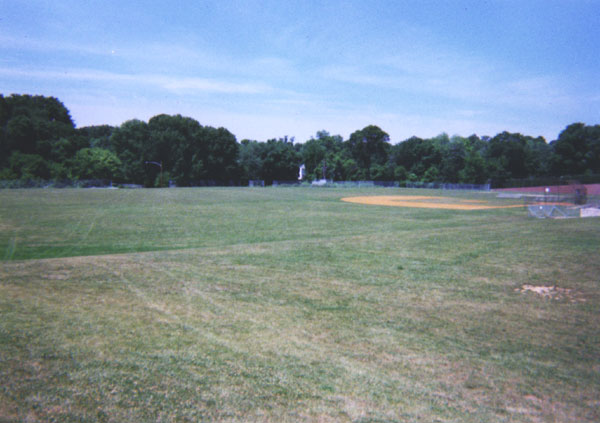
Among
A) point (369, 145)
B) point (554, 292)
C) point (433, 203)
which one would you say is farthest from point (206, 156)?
point (554, 292)

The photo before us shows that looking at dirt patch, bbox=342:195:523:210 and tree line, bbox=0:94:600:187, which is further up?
tree line, bbox=0:94:600:187

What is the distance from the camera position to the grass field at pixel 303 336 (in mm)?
3994

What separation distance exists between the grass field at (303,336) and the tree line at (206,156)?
75.7 m

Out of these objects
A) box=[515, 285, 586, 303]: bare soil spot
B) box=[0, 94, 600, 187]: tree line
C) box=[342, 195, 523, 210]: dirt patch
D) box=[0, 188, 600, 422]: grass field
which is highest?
box=[0, 94, 600, 187]: tree line

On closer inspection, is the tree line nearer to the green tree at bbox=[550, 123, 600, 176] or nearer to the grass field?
the green tree at bbox=[550, 123, 600, 176]

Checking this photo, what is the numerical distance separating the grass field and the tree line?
7572 cm

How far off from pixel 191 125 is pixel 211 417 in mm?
110173

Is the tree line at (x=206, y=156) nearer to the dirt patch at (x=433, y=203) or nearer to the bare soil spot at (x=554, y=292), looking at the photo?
the dirt patch at (x=433, y=203)

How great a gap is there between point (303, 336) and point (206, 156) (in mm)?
99732

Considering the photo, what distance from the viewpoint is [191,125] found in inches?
4227

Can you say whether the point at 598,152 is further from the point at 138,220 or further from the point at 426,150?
the point at 138,220

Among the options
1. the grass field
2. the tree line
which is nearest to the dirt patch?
the grass field

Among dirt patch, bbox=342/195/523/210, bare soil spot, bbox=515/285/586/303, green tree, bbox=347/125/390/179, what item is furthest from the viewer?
green tree, bbox=347/125/390/179

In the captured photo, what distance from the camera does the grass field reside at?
399 cm
